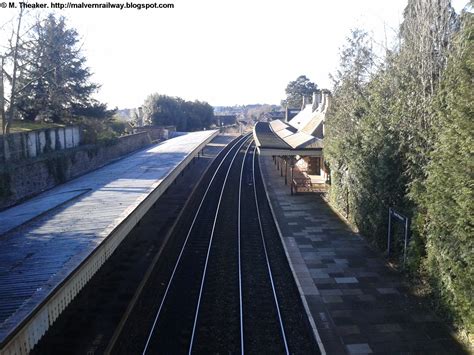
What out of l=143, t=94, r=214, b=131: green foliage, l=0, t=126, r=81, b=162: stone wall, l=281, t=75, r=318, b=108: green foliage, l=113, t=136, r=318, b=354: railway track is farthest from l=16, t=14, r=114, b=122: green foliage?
l=281, t=75, r=318, b=108: green foliage

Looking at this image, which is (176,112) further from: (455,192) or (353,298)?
(455,192)

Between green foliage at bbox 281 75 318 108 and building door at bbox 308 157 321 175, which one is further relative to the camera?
green foliage at bbox 281 75 318 108

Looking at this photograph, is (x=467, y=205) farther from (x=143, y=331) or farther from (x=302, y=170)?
(x=302, y=170)

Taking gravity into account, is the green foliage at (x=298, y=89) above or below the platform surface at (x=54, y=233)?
above

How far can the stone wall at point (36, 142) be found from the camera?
22.0 m

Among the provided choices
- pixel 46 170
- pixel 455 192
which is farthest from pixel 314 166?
pixel 455 192

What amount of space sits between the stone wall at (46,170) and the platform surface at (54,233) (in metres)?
2.58

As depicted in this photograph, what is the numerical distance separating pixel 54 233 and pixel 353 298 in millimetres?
8478

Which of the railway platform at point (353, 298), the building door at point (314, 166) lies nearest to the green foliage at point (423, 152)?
the railway platform at point (353, 298)

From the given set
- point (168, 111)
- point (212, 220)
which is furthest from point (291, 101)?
point (212, 220)

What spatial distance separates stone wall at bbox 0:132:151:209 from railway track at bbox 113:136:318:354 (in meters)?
8.09

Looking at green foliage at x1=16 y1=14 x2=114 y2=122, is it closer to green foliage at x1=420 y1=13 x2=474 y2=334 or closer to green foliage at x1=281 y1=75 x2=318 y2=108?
green foliage at x1=420 y1=13 x2=474 y2=334

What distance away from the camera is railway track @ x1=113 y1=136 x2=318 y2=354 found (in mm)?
10008

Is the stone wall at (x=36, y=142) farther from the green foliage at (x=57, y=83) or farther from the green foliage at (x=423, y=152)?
the green foliage at (x=423, y=152)
